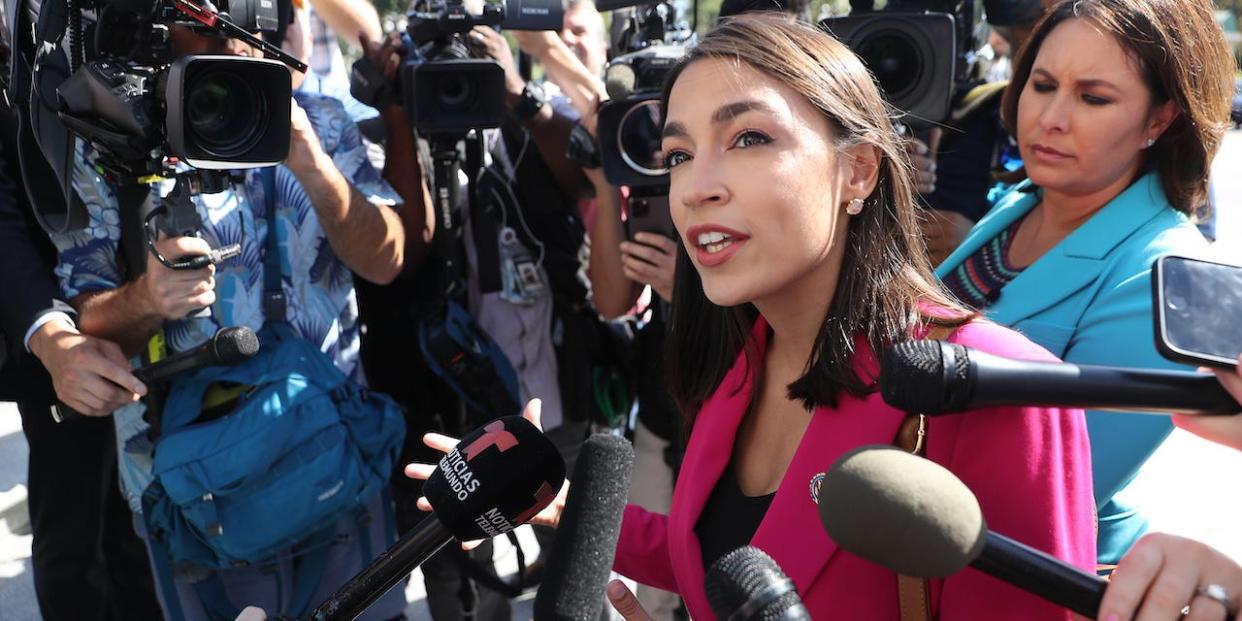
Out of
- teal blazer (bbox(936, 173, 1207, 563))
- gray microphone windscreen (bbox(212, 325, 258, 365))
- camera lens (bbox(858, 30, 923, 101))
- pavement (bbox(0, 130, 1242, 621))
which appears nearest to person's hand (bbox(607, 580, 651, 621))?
teal blazer (bbox(936, 173, 1207, 563))

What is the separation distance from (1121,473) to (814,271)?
2.15 feet

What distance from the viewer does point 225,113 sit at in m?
2.16

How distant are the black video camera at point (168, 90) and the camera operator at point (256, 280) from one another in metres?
0.13

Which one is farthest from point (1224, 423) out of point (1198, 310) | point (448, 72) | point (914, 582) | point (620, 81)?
point (448, 72)

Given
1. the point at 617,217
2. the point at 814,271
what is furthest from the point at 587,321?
the point at 814,271

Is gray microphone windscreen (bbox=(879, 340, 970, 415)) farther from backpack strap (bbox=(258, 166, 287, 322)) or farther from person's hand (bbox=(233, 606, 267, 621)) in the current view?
backpack strap (bbox=(258, 166, 287, 322))

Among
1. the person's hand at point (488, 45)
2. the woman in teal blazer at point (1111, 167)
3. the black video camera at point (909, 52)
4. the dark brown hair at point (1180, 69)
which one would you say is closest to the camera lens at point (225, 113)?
the person's hand at point (488, 45)

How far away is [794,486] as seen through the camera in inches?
59.3

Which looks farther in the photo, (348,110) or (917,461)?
(348,110)

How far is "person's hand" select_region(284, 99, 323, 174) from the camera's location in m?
2.46

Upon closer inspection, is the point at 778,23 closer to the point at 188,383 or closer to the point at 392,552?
the point at 392,552

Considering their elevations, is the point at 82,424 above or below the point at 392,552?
below

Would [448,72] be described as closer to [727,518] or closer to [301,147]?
[301,147]

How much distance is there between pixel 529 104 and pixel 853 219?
1549 millimetres
